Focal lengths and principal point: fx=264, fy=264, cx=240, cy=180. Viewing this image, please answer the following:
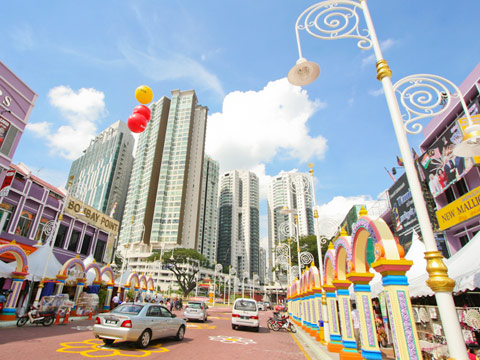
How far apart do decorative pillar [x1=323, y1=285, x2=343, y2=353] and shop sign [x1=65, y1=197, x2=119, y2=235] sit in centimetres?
2324

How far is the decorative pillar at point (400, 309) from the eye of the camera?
531 cm

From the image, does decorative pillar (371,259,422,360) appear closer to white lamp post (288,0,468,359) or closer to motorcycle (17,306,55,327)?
white lamp post (288,0,468,359)

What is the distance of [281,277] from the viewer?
1785 inches

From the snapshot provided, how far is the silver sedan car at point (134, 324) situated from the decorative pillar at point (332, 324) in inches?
244

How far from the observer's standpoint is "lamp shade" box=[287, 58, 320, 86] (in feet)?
18.1

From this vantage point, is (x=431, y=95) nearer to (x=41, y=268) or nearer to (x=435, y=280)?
(x=435, y=280)

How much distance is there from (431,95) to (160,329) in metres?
10.7

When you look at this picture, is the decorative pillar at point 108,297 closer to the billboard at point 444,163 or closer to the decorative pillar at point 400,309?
the decorative pillar at point 400,309

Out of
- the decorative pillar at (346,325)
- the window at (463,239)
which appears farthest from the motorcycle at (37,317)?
the window at (463,239)

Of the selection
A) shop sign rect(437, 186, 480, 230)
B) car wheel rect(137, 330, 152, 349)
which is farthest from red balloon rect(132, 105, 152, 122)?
shop sign rect(437, 186, 480, 230)

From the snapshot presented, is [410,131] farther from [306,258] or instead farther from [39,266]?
[39,266]

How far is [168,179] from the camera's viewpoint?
97750mm

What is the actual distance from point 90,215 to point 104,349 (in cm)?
2518

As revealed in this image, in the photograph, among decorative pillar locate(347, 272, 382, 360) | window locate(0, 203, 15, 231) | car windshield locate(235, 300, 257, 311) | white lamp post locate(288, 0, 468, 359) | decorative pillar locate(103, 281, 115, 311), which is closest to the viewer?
white lamp post locate(288, 0, 468, 359)
